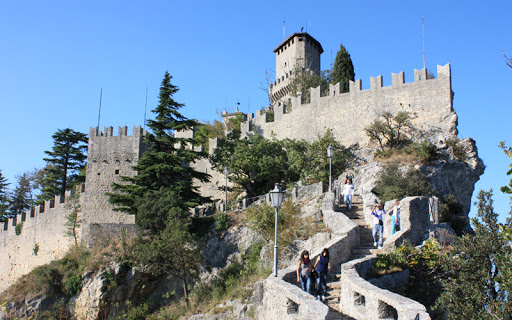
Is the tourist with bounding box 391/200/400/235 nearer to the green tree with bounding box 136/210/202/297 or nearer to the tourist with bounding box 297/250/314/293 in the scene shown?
the tourist with bounding box 297/250/314/293

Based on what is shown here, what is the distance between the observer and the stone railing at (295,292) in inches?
353

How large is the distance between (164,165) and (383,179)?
40.8 ft

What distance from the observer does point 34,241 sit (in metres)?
33.7

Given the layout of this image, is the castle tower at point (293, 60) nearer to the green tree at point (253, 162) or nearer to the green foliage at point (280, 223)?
the green tree at point (253, 162)

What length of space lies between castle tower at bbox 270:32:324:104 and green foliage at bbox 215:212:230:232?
25809mm

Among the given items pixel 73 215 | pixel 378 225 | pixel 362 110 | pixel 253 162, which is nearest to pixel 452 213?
pixel 378 225

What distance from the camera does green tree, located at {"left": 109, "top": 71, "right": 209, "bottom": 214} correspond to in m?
26.3

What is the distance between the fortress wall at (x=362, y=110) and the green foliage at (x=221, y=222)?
34.4ft

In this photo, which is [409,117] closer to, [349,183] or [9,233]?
[349,183]

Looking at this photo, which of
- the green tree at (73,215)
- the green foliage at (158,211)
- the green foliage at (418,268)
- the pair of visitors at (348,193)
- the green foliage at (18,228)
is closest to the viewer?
the green foliage at (418,268)

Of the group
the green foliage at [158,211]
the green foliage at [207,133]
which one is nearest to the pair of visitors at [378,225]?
the green foliage at [158,211]

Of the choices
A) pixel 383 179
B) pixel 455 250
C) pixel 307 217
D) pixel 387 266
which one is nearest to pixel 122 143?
pixel 307 217

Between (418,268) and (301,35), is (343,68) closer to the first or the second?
(301,35)

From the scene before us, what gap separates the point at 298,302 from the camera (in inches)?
369
